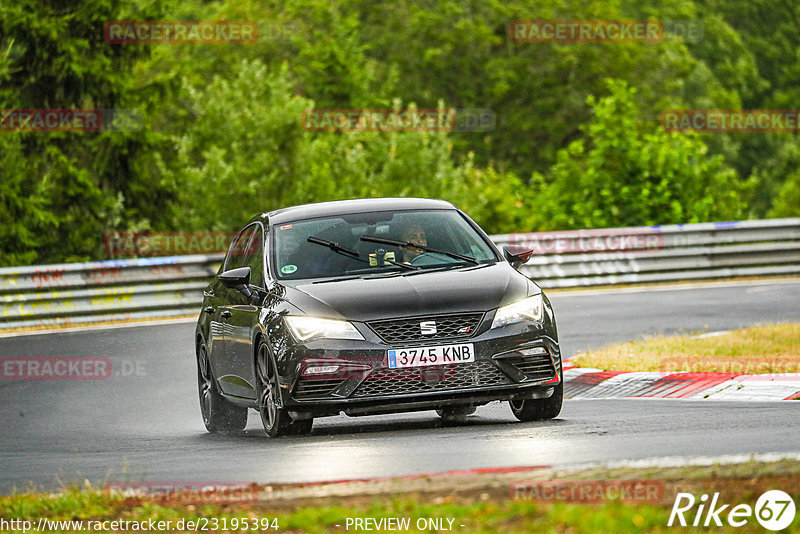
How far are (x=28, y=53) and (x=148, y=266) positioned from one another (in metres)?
15.4

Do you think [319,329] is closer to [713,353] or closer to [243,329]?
[243,329]

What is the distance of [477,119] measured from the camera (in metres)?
67.9

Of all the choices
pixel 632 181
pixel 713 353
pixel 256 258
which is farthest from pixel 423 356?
pixel 632 181

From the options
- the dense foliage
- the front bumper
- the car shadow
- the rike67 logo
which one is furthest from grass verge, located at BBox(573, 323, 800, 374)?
the dense foliage

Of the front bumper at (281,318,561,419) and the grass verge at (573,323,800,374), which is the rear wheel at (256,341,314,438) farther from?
the grass verge at (573,323,800,374)

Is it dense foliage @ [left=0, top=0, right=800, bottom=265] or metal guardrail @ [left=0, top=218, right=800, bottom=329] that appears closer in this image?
metal guardrail @ [left=0, top=218, right=800, bottom=329]

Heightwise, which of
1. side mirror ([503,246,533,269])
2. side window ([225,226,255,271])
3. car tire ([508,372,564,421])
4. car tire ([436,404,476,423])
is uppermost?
side mirror ([503,246,533,269])

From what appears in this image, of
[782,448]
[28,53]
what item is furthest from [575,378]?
[28,53]

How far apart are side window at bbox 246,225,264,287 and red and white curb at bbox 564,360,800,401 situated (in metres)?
3.07

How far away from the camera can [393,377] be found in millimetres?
9789

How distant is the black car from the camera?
982 centimetres

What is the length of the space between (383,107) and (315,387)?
5485 cm

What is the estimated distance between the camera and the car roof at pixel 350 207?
11.4 metres

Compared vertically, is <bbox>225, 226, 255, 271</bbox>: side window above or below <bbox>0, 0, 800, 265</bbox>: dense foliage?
above
